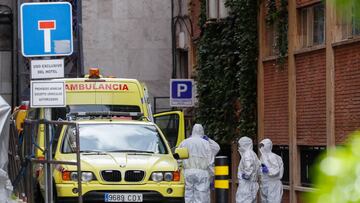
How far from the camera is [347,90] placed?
14891 millimetres

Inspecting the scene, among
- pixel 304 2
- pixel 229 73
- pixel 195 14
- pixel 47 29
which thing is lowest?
pixel 229 73

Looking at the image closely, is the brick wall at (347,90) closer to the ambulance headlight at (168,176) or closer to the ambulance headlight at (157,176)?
the ambulance headlight at (168,176)

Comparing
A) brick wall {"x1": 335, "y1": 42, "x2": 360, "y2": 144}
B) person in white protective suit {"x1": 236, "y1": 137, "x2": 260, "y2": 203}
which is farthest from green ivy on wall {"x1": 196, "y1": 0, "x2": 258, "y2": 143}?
brick wall {"x1": 335, "y1": 42, "x2": 360, "y2": 144}

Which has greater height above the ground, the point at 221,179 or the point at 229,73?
the point at 229,73

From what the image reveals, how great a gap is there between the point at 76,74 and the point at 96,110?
40.0 feet

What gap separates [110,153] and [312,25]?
5.09 m

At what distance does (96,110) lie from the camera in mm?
16500

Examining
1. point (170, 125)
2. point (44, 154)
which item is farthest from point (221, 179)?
point (170, 125)

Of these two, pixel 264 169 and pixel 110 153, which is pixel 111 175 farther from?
pixel 264 169

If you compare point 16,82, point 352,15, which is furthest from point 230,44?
point 352,15

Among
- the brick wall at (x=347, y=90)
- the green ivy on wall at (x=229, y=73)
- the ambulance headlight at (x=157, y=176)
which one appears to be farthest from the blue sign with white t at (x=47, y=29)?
the green ivy on wall at (x=229, y=73)

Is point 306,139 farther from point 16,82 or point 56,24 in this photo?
point 16,82

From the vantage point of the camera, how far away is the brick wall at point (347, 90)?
14.6 meters

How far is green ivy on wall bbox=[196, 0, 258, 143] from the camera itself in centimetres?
1983
